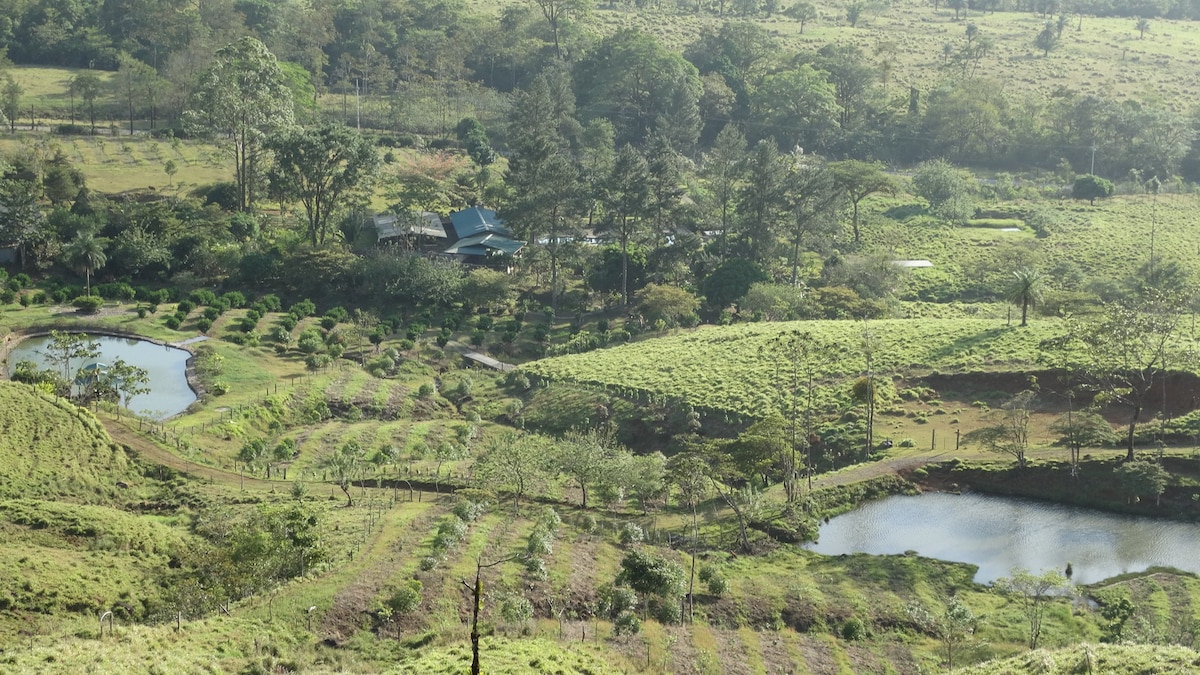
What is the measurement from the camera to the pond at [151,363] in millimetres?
69375

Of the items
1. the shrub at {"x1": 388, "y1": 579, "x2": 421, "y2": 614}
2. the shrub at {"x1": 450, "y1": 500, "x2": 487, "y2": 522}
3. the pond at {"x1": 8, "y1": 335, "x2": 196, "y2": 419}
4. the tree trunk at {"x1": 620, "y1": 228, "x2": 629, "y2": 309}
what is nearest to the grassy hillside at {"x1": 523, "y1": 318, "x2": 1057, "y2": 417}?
the tree trunk at {"x1": 620, "y1": 228, "x2": 629, "y2": 309}

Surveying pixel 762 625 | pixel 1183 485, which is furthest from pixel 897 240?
pixel 762 625

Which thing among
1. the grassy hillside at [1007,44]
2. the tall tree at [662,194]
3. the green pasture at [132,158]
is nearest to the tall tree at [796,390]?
the tall tree at [662,194]

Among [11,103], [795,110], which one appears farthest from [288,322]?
[795,110]

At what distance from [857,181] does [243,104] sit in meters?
54.3

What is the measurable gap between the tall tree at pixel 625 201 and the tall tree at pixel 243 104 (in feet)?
99.4

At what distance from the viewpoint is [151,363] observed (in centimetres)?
7625

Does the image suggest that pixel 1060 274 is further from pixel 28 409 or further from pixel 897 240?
pixel 28 409

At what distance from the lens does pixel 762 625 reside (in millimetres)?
47719

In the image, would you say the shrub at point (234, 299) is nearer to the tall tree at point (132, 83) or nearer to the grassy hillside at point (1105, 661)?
the tall tree at point (132, 83)

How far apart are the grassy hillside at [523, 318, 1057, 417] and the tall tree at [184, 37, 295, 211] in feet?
125

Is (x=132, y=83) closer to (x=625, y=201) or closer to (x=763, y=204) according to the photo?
(x=625, y=201)

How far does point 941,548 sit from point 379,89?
105m

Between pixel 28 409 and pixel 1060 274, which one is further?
pixel 1060 274
